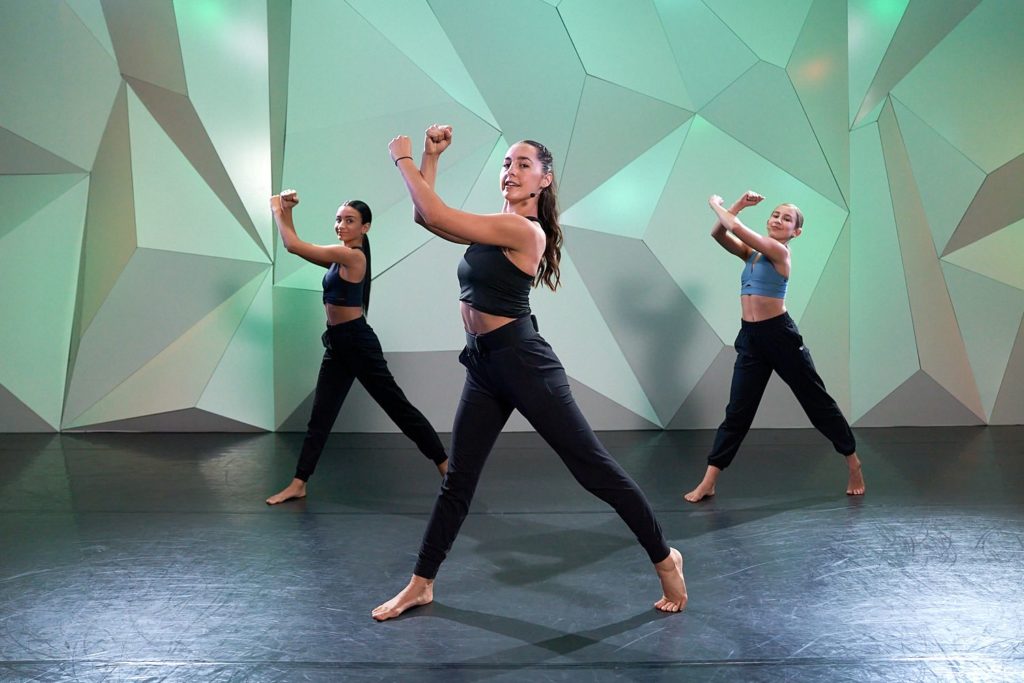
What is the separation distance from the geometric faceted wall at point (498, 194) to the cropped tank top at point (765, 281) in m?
2.28

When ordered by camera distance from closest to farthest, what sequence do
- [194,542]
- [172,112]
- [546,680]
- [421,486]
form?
[546,680]
[194,542]
[421,486]
[172,112]

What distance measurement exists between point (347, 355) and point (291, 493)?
2.74 ft

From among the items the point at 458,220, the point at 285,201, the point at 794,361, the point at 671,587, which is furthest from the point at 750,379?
the point at 285,201

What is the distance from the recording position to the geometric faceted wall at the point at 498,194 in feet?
22.4

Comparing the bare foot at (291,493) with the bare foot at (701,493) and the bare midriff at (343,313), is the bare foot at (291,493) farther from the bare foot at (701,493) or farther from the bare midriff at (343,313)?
the bare foot at (701,493)

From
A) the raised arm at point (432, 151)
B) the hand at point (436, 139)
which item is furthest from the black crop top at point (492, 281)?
the hand at point (436, 139)

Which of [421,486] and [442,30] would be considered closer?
[421,486]

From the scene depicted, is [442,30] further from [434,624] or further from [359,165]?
[434,624]

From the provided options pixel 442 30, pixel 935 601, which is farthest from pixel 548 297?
pixel 935 601

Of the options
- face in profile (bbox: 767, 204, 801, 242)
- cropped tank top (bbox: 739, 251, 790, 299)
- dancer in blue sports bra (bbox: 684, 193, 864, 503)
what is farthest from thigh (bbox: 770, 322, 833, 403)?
face in profile (bbox: 767, 204, 801, 242)

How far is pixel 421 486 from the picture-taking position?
5.04 m

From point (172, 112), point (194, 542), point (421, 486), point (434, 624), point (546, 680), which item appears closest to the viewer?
point (546, 680)

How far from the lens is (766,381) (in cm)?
470

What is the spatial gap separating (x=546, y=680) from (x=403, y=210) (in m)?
5.15
